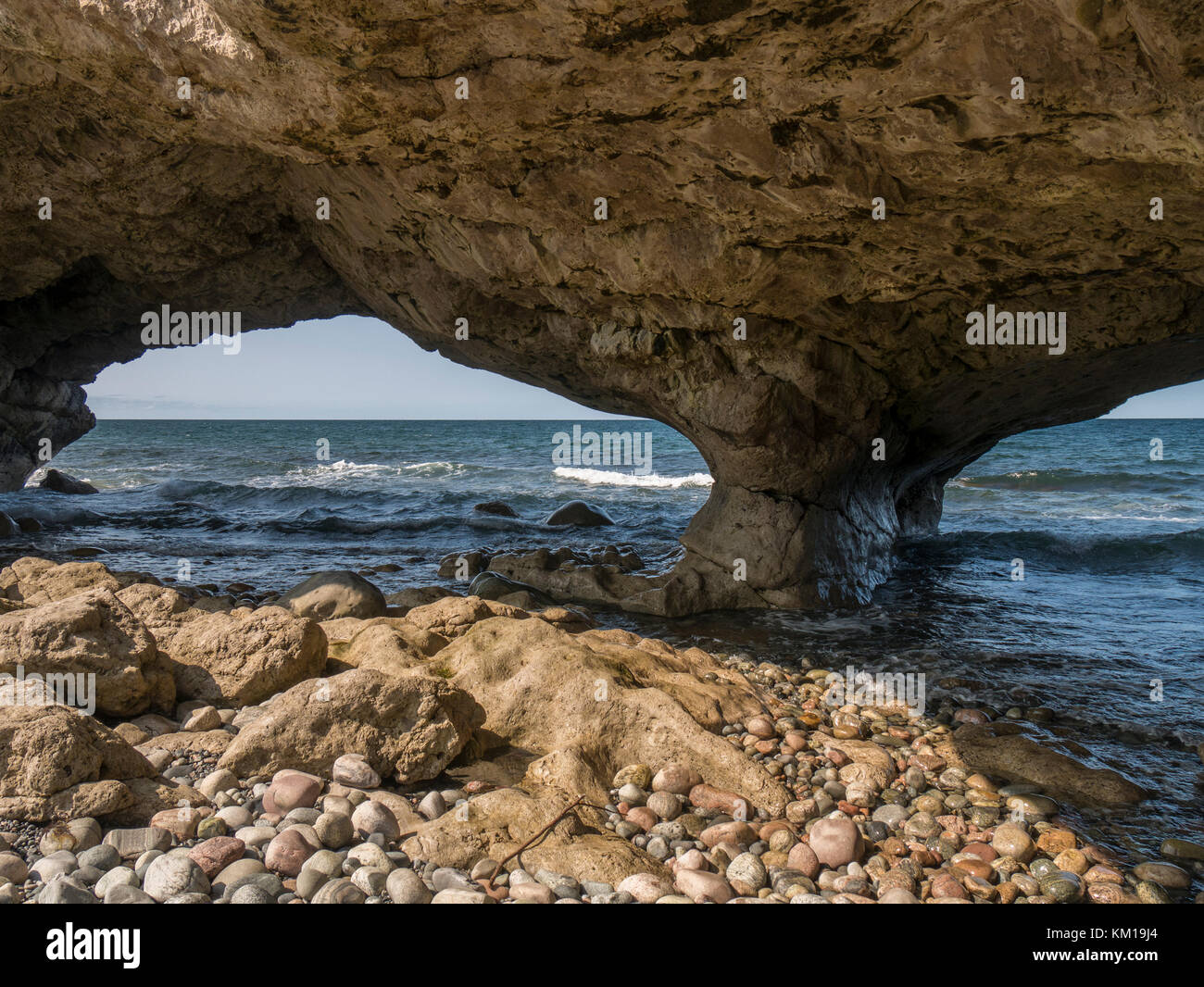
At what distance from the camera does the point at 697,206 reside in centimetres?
584

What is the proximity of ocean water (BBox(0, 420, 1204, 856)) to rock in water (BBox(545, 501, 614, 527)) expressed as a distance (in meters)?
0.39

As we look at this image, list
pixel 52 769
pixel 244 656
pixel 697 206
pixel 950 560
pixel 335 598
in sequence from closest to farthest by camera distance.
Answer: pixel 52 769
pixel 244 656
pixel 697 206
pixel 335 598
pixel 950 560

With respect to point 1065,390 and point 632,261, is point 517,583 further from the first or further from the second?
point 1065,390

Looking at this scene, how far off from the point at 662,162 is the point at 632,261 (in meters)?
1.39

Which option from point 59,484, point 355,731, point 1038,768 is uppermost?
point 59,484

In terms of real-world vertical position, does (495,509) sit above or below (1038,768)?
above

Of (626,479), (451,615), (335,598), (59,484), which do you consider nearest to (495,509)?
(335,598)

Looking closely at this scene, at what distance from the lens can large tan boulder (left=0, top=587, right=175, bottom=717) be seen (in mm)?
4055

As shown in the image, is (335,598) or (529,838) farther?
(335,598)

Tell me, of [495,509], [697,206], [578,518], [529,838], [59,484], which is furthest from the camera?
[59,484]

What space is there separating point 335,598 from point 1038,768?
5602 mm

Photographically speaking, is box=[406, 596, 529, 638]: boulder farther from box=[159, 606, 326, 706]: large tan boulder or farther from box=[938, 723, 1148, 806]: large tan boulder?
box=[938, 723, 1148, 806]: large tan boulder

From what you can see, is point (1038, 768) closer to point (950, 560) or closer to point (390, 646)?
point (390, 646)

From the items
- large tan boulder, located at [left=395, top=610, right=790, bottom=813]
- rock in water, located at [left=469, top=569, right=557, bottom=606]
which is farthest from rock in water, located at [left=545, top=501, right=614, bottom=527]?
large tan boulder, located at [left=395, top=610, right=790, bottom=813]
